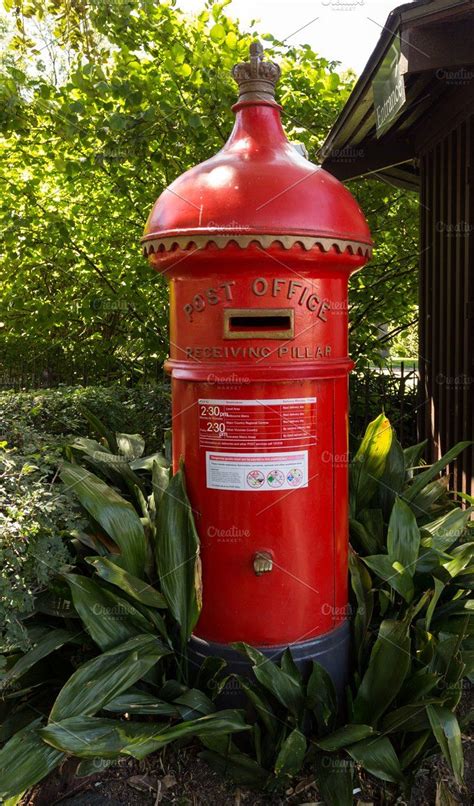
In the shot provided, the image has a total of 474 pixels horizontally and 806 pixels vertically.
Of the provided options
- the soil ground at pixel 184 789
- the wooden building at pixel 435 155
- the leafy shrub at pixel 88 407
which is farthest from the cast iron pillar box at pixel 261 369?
the leafy shrub at pixel 88 407

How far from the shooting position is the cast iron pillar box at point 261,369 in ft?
8.52

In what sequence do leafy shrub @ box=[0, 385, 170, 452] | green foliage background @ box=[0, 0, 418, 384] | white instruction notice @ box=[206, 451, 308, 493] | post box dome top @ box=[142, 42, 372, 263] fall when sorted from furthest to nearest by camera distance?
green foliage background @ box=[0, 0, 418, 384], leafy shrub @ box=[0, 385, 170, 452], white instruction notice @ box=[206, 451, 308, 493], post box dome top @ box=[142, 42, 372, 263]

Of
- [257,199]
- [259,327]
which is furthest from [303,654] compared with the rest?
[257,199]

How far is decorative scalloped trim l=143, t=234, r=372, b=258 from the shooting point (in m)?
2.51

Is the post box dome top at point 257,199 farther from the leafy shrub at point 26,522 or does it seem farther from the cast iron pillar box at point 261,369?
the leafy shrub at point 26,522

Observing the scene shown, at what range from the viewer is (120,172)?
20.4ft

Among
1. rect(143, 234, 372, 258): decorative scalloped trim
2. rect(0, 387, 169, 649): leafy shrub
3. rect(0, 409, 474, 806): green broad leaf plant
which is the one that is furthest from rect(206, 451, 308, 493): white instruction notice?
rect(143, 234, 372, 258): decorative scalloped trim

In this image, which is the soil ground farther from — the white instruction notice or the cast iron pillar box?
the white instruction notice

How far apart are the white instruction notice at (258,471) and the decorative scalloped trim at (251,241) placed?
0.83 m

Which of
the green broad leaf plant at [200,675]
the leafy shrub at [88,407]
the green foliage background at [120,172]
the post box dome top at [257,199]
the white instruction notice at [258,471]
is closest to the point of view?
the green broad leaf plant at [200,675]

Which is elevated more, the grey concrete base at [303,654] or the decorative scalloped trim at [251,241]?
the decorative scalloped trim at [251,241]

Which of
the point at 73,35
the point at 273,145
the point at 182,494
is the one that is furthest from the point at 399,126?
the point at 73,35

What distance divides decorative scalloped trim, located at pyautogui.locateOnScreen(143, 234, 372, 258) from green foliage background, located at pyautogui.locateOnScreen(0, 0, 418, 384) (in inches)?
126

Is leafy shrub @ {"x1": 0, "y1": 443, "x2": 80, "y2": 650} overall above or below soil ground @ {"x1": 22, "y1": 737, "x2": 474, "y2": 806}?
above
